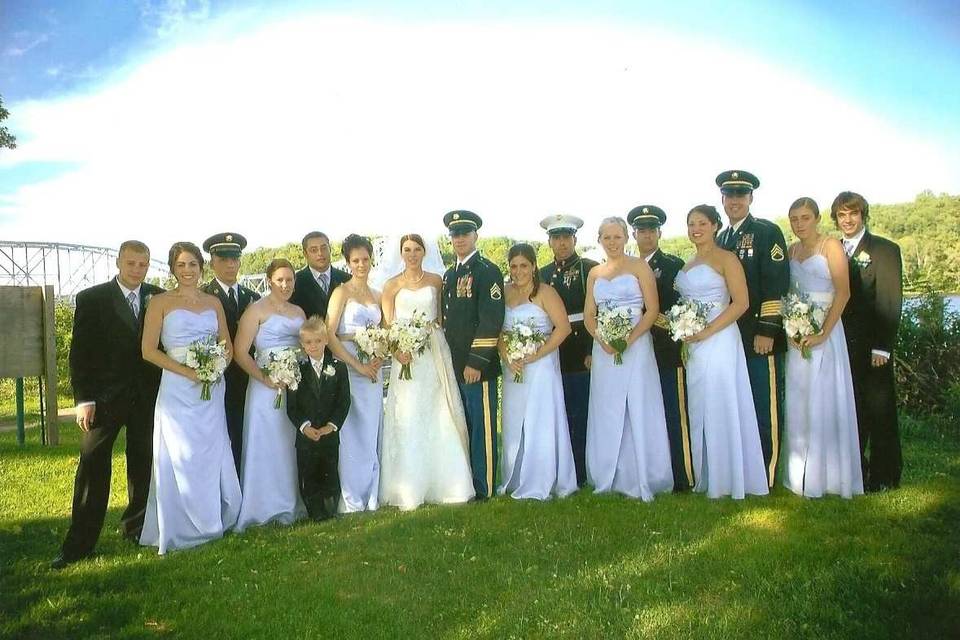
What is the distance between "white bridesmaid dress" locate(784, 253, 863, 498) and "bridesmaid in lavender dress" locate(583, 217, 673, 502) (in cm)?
125

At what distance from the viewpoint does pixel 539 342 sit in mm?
6922

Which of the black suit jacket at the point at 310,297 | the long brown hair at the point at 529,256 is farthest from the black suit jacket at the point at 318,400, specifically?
the long brown hair at the point at 529,256

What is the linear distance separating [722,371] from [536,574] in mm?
2777

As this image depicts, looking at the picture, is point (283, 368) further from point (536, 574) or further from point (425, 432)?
point (536, 574)

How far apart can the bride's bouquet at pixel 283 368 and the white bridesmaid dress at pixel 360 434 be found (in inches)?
27.6

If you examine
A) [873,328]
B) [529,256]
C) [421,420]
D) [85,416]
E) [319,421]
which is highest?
[529,256]

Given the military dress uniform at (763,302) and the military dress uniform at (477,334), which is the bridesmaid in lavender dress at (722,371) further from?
the military dress uniform at (477,334)

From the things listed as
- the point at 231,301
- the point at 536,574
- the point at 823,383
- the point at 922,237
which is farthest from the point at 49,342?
the point at 922,237

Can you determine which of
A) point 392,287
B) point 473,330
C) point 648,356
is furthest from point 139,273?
point 648,356

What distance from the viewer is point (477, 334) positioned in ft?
22.7

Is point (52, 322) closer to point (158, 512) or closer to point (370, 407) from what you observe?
point (158, 512)

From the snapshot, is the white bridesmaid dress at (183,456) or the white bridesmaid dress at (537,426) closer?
the white bridesmaid dress at (183,456)

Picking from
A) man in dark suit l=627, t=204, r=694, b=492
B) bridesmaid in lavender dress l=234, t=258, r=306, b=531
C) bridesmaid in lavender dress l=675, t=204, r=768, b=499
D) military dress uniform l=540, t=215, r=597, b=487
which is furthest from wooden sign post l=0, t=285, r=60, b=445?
bridesmaid in lavender dress l=675, t=204, r=768, b=499

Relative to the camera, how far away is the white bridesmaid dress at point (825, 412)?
253 inches
